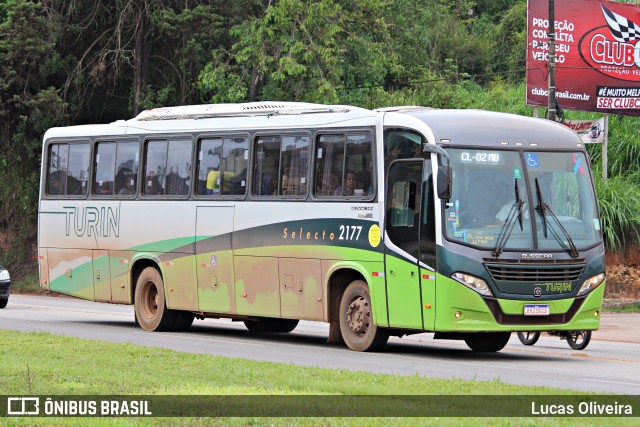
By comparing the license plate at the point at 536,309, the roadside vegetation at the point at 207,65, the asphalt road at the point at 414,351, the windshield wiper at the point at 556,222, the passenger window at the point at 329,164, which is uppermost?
the roadside vegetation at the point at 207,65

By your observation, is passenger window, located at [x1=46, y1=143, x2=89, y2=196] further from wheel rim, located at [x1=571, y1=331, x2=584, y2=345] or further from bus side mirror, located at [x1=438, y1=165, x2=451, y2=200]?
wheel rim, located at [x1=571, y1=331, x2=584, y2=345]

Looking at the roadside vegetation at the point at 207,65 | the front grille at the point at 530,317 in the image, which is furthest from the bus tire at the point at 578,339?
the roadside vegetation at the point at 207,65

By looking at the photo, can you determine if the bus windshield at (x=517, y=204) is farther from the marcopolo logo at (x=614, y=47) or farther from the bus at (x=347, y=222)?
the marcopolo logo at (x=614, y=47)

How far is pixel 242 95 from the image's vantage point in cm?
3750

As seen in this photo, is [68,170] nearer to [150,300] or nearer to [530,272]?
[150,300]

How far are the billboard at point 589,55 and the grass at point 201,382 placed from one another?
69.8ft

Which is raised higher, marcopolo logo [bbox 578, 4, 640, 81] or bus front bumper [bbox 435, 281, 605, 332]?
marcopolo logo [bbox 578, 4, 640, 81]

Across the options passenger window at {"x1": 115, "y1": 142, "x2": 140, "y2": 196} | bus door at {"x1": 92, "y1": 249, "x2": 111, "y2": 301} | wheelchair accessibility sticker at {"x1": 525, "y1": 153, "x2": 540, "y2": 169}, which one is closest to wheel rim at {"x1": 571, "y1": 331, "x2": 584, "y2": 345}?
wheelchair accessibility sticker at {"x1": 525, "y1": 153, "x2": 540, "y2": 169}

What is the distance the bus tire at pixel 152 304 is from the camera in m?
22.8

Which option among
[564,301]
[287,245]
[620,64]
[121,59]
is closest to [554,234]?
[564,301]

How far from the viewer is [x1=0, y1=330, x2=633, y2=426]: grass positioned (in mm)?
10023

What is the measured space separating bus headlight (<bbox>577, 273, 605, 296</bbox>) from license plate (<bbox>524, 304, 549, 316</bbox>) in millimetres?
672

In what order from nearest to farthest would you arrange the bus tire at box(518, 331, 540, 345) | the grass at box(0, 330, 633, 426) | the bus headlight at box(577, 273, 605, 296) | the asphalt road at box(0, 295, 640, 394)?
1. the grass at box(0, 330, 633, 426)
2. the asphalt road at box(0, 295, 640, 394)
3. the bus headlight at box(577, 273, 605, 296)
4. the bus tire at box(518, 331, 540, 345)

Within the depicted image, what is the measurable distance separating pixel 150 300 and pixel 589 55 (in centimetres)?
1813
